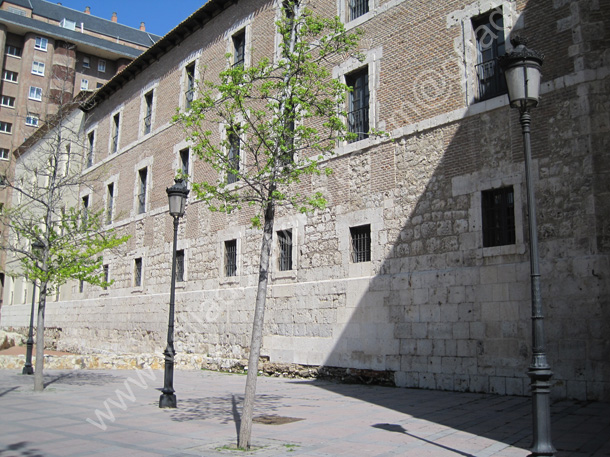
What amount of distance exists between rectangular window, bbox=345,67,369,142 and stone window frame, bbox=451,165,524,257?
3.09 metres

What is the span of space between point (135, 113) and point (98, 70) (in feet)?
86.2

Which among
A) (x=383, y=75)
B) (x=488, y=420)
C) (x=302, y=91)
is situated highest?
(x=383, y=75)

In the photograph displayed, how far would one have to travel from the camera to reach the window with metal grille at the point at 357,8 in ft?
43.2

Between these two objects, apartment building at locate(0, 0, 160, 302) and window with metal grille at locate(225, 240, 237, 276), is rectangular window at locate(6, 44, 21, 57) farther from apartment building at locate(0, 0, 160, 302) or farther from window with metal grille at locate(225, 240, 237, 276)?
window with metal grille at locate(225, 240, 237, 276)

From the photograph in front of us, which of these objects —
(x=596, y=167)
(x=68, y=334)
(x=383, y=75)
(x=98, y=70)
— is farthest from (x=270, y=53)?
(x=98, y=70)

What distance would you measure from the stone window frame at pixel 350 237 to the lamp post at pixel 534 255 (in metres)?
6.41

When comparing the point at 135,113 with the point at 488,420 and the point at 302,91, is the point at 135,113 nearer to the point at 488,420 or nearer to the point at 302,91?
the point at 302,91

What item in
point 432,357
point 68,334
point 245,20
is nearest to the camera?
point 432,357

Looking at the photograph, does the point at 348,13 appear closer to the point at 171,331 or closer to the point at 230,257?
the point at 230,257

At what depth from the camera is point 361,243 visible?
40.0 feet

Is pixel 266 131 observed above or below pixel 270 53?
below

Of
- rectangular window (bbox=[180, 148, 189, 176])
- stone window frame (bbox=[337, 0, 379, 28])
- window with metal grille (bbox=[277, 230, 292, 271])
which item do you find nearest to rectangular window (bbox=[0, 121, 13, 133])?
rectangular window (bbox=[180, 148, 189, 176])

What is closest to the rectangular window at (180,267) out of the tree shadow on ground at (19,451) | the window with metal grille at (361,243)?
the window with metal grille at (361,243)

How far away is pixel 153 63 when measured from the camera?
22.1m
